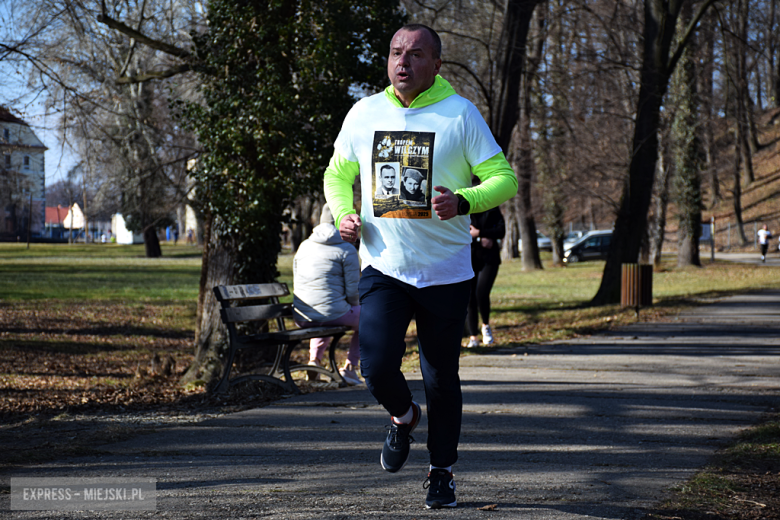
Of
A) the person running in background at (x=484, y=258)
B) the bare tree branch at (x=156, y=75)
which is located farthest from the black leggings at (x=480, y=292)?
the bare tree branch at (x=156, y=75)

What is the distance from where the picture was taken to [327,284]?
755 cm

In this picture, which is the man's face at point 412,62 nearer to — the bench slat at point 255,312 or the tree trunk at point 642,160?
the bench slat at point 255,312

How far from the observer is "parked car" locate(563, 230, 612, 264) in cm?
4362

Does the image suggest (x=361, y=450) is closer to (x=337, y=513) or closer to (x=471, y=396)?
(x=337, y=513)

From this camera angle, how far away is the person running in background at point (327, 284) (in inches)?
297

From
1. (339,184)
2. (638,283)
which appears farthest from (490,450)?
(638,283)

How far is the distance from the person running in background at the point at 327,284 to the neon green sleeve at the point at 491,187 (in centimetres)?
396

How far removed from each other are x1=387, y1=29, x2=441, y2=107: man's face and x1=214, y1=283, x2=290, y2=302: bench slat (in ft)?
13.7

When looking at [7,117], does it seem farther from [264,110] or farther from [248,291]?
[248,291]

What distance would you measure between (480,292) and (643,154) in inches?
295

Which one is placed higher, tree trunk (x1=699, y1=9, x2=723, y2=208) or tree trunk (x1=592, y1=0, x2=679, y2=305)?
tree trunk (x1=699, y1=9, x2=723, y2=208)

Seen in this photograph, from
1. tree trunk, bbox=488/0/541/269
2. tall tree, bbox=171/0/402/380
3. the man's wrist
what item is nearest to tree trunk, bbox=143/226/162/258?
tree trunk, bbox=488/0/541/269

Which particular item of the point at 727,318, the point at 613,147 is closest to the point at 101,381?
the point at 727,318

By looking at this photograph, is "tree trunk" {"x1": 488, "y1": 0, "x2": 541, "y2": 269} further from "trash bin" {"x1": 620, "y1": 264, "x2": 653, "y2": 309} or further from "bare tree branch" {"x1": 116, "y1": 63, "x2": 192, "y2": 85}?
"bare tree branch" {"x1": 116, "y1": 63, "x2": 192, "y2": 85}
